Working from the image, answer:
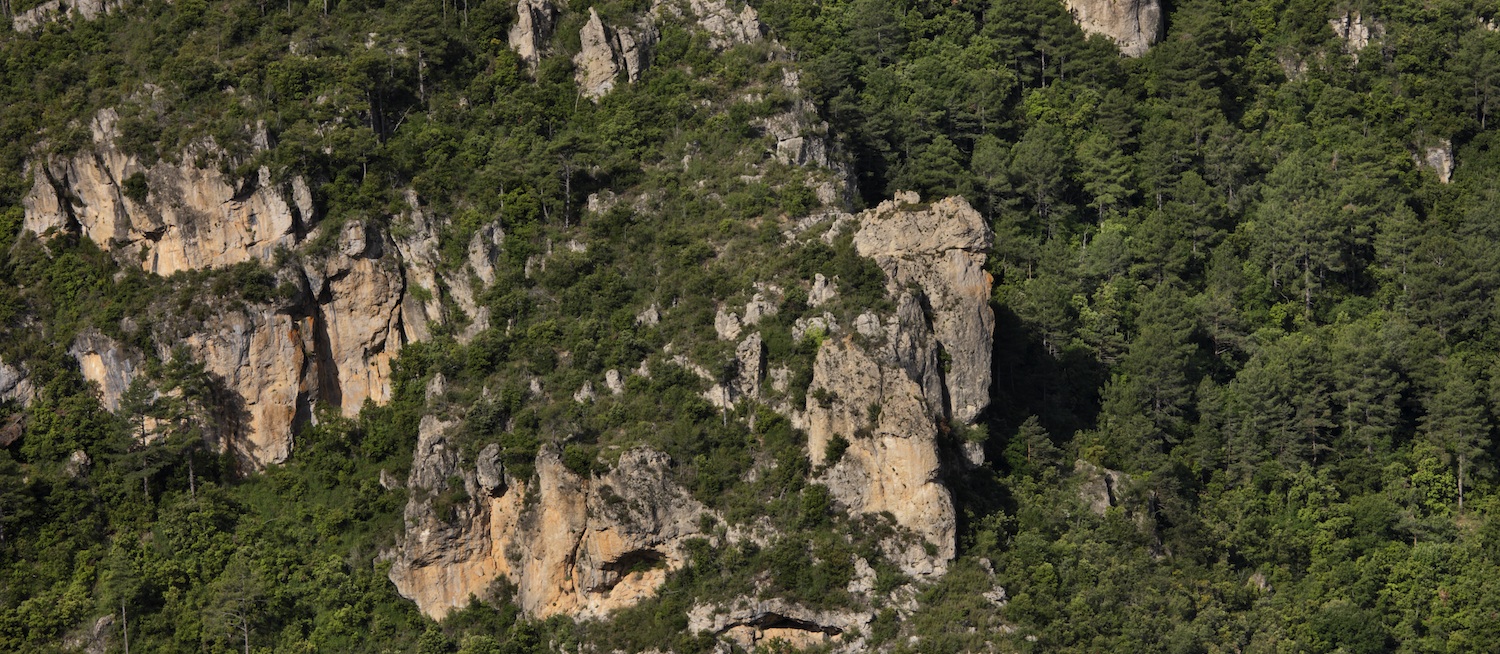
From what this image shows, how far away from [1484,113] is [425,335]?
67.2 metres

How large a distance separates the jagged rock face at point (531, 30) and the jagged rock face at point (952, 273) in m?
27.0

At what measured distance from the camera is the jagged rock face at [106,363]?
118m

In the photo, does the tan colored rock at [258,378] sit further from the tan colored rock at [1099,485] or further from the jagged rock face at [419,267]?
the tan colored rock at [1099,485]

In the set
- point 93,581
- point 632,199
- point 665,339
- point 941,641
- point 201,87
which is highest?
point 201,87

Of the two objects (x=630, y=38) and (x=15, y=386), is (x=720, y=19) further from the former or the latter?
(x=15, y=386)

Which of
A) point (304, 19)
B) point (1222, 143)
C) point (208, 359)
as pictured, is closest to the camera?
point (208, 359)

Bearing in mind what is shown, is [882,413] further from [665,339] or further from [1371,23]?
[1371,23]

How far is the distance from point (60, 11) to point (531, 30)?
27.0 metres

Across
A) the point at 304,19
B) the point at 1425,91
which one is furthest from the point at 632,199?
the point at 1425,91

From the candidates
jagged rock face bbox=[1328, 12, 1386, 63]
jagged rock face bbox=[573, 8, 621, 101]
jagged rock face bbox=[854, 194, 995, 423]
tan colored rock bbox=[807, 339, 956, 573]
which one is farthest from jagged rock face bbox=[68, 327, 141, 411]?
jagged rock face bbox=[1328, 12, 1386, 63]

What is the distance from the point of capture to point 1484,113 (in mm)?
144375

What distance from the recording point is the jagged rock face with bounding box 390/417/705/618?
10675 centimetres

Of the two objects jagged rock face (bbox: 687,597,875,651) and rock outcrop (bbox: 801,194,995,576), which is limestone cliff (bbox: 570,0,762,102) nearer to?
rock outcrop (bbox: 801,194,995,576)

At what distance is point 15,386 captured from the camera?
392 ft
